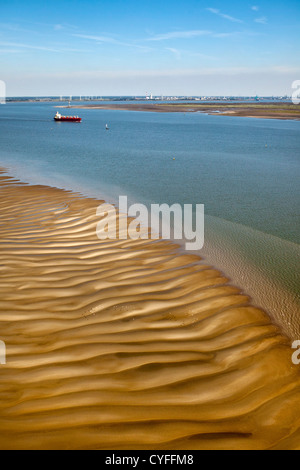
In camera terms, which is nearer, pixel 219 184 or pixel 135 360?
pixel 135 360

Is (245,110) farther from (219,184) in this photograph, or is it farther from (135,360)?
(135,360)

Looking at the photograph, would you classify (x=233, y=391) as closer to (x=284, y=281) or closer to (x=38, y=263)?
(x=284, y=281)

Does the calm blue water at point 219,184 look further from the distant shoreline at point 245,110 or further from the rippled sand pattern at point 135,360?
the distant shoreline at point 245,110

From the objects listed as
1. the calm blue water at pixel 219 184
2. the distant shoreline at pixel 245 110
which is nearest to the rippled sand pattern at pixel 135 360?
the calm blue water at pixel 219 184

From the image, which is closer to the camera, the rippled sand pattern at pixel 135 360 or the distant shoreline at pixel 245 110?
the rippled sand pattern at pixel 135 360

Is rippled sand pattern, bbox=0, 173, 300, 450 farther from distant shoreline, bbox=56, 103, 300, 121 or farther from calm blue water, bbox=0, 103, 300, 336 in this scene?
distant shoreline, bbox=56, 103, 300, 121

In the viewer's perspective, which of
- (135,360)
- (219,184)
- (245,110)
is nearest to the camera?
(135,360)

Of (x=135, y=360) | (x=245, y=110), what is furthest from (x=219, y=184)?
(x=245, y=110)
